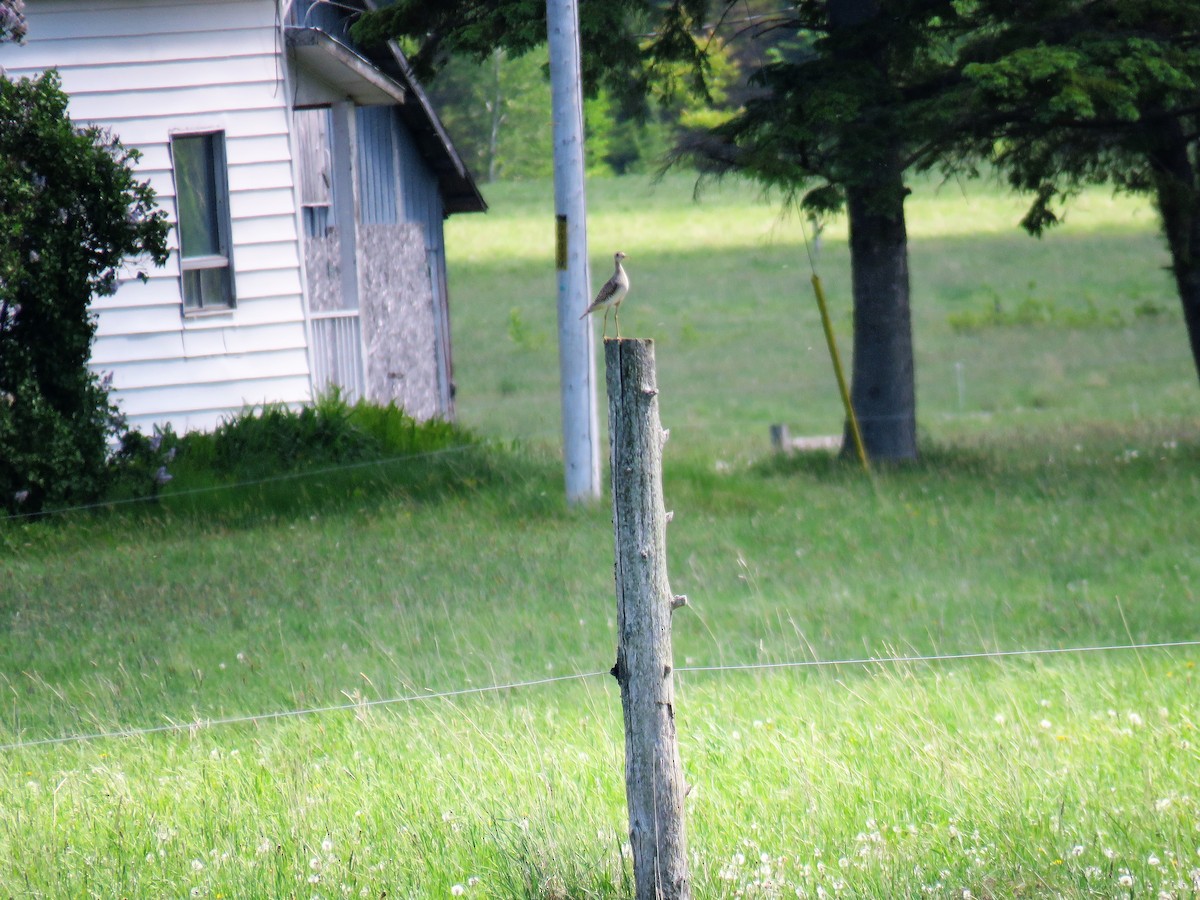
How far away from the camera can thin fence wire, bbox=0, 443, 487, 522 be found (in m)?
11.7

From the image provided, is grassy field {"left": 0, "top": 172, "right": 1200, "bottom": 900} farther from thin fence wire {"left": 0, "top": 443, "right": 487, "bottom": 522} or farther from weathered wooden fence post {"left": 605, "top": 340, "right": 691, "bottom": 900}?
weathered wooden fence post {"left": 605, "top": 340, "right": 691, "bottom": 900}

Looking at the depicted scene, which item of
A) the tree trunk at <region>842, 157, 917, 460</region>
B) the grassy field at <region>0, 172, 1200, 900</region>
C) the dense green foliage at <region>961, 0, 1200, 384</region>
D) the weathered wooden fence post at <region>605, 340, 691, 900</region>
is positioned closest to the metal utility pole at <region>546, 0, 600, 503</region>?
the grassy field at <region>0, 172, 1200, 900</region>

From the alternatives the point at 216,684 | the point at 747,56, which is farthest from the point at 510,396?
the point at 747,56

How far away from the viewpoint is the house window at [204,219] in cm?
1406

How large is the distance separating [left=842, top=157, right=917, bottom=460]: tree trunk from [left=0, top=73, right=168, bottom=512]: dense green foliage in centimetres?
708

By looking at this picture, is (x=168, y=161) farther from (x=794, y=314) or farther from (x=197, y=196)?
(x=794, y=314)

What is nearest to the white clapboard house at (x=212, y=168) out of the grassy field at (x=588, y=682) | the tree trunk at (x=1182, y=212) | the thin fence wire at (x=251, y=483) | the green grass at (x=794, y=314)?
the thin fence wire at (x=251, y=483)

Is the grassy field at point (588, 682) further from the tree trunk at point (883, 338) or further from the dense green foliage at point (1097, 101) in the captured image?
the dense green foliage at point (1097, 101)

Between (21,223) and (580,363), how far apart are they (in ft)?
15.2

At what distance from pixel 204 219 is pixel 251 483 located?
128 inches

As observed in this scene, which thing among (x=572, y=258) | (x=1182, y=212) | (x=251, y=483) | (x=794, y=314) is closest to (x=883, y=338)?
(x=1182, y=212)

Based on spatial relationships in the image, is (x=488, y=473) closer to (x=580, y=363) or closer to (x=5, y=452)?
(x=580, y=363)

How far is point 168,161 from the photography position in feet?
45.2

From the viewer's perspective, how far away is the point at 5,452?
11.3 m
